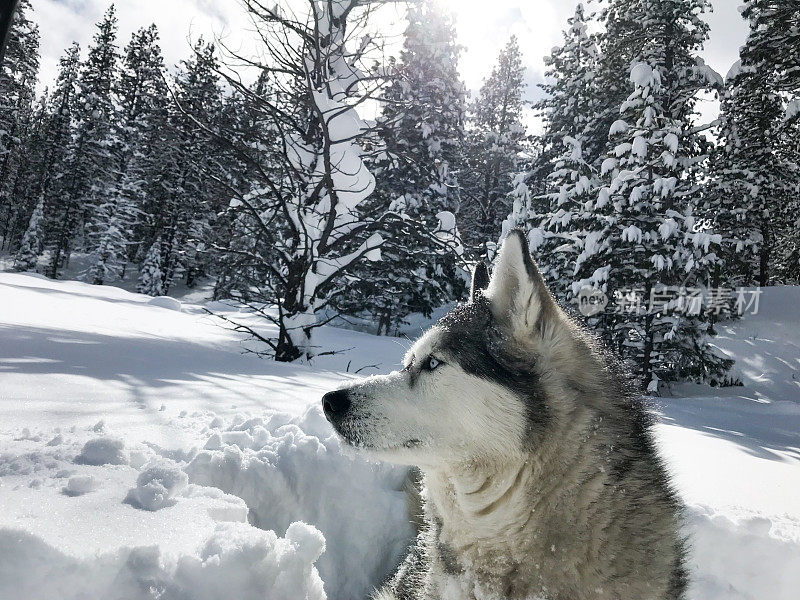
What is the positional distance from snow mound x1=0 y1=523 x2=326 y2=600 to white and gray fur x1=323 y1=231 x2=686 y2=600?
1.82 feet

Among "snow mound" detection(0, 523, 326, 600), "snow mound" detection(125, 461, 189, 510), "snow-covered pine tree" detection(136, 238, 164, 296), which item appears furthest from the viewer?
"snow-covered pine tree" detection(136, 238, 164, 296)

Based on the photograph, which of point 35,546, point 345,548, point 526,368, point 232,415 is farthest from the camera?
point 232,415

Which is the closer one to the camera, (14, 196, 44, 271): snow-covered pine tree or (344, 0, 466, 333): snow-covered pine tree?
(344, 0, 466, 333): snow-covered pine tree

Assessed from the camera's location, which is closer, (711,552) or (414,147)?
(711,552)

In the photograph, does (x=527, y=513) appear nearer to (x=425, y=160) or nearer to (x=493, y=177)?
(x=425, y=160)

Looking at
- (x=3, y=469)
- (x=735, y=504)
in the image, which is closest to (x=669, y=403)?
(x=735, y=504)

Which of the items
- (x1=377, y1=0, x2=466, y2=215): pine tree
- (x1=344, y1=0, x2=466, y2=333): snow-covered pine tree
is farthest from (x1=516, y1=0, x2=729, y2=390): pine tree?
(x1=377, y1=0, x2=466, y2=215): pine tree

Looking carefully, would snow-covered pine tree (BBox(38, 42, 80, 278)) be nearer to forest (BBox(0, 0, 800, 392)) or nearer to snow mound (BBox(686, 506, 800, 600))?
forest (BBox(0, 0, 800, 392))

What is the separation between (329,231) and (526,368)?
223 inches

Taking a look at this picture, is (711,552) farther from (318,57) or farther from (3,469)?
(318,57)

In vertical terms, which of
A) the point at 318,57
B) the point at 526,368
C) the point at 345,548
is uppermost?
the point at 318,57

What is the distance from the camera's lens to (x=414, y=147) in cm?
1978

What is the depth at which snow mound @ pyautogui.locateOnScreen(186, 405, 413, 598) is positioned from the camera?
2955mm

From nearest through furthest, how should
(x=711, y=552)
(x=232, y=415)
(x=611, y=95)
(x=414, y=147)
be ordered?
1. (x=711, y=552)
2. (x=232, y=415)
3. (x=611, y=95)
4. (x=414, y=147)
